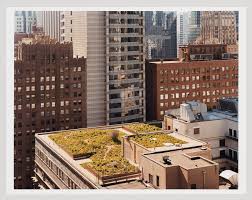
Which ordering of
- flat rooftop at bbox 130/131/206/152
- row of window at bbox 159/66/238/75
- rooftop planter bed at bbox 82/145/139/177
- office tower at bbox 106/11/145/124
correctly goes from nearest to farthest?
rooftop planter bed at bbox 82/145/139/177 → flat rooftop at bbox 130/131/206/152 → office tower at bbox 106/11/145/124 → row of window at bbox 159/66/238/75

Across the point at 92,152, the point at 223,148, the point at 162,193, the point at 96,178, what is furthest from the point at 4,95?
the point at 223,148

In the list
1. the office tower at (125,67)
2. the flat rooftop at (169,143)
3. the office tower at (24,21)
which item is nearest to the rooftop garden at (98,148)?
the flat rooftop at (169,143)

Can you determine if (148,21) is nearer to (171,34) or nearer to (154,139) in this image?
(171,34)

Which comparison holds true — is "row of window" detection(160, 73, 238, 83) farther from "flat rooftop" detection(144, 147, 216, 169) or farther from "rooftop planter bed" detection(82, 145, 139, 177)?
"flat rooftop" detection(144, 147, 216, 169)

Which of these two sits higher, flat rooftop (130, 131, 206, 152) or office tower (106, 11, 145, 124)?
office tower (106, 11, 145, 124)

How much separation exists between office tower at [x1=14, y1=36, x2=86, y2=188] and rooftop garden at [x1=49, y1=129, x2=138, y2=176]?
15.1 feet

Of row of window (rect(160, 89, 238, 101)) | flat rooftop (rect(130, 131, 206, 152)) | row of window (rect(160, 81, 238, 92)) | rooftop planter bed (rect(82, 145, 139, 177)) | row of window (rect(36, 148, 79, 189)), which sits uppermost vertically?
row of window (rect(160, 81, 238, 92))

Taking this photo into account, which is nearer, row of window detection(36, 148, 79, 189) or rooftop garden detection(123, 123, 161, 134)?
row of window detection(36, 148, 79, 189)

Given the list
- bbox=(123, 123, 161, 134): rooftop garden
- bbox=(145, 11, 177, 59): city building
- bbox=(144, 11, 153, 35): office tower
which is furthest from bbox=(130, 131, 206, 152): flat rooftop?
bbox=(144, 11, 153, 35): office tower

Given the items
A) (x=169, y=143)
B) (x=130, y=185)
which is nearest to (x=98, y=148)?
(x=169, y=143)

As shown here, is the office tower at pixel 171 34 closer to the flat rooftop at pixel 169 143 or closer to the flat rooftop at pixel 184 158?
the flat rooftop at pixel 169 143

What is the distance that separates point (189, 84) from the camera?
1706cm

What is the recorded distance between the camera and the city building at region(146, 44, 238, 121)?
1642 cm

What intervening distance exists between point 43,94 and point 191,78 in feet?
18.4
